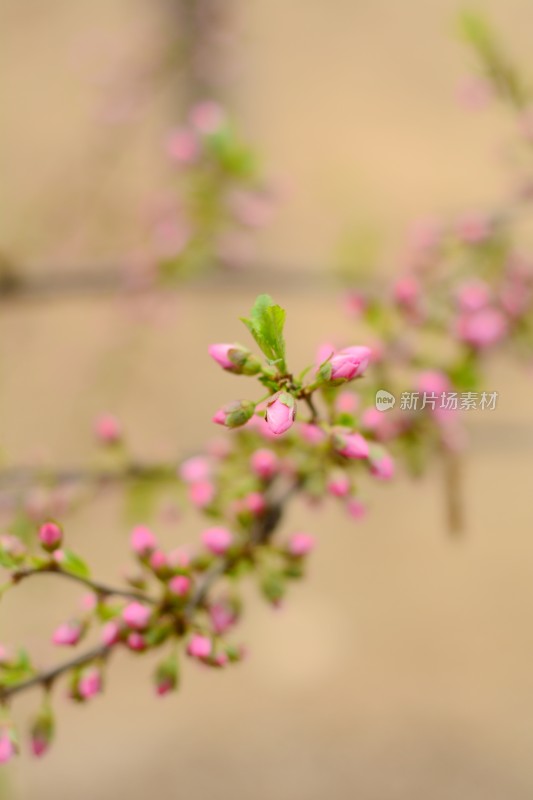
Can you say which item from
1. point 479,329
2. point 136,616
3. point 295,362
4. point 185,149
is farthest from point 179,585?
point 295,362

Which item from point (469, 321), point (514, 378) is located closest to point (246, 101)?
point (514, 378)

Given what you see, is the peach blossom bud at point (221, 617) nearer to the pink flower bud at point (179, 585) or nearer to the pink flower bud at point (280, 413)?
the pink flower bud at point (179, 585)

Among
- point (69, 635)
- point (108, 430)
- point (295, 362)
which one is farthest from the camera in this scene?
point (295, 362)

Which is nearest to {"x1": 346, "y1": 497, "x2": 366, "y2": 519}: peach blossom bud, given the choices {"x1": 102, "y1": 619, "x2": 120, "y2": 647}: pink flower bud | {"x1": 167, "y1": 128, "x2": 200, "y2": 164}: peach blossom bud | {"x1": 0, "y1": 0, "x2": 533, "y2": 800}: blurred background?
{"x1": 102, "y1": 619, "x2": 120, "y2": 647}: pink flower bud

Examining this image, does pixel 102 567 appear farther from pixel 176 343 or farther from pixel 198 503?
pixel 198 503

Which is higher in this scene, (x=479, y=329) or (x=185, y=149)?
(x=185, y=149)

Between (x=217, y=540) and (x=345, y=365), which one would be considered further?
(x=217, y=540)

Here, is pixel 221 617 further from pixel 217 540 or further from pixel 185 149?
pixel 185 149
